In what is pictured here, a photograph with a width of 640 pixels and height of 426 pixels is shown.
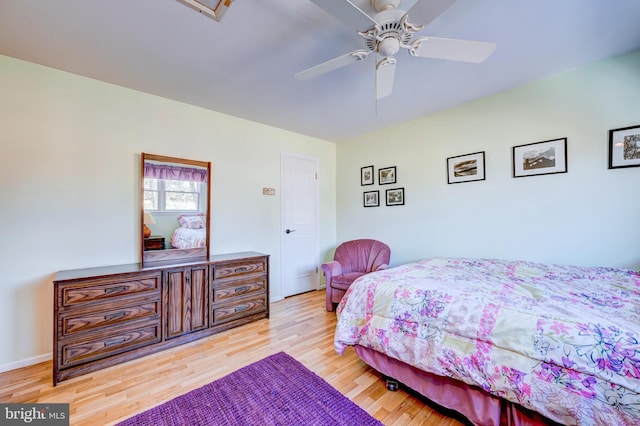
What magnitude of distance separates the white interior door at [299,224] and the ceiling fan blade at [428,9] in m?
2.74

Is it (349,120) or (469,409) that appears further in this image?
(349,120)

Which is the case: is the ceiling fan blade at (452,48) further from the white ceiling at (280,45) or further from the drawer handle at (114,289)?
the drawer handle at (114,289)

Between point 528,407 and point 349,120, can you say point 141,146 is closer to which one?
point 349,120

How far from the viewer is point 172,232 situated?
8.98ft

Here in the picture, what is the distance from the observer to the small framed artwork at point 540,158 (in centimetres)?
237

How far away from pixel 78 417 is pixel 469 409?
2.32 metres

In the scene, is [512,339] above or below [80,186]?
below

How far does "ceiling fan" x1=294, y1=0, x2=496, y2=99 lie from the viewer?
4.18 feet

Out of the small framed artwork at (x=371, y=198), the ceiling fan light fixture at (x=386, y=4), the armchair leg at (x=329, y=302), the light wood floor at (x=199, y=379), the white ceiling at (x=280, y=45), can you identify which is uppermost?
the white ceiling at (x=280, y=45)

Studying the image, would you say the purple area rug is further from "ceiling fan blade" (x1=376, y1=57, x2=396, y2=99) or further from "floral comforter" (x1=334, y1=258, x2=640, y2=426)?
"ceiling fan blade" (x1=376, y1=57, x2=396, y2=99)

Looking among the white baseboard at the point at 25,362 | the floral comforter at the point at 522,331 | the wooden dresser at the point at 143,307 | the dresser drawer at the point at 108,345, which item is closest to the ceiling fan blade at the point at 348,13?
the floral comforter at the point at 522,331

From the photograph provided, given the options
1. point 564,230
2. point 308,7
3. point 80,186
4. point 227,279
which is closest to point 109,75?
point 80,186

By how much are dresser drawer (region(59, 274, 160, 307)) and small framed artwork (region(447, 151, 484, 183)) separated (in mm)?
3384

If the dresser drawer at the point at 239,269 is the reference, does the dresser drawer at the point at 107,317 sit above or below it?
below
